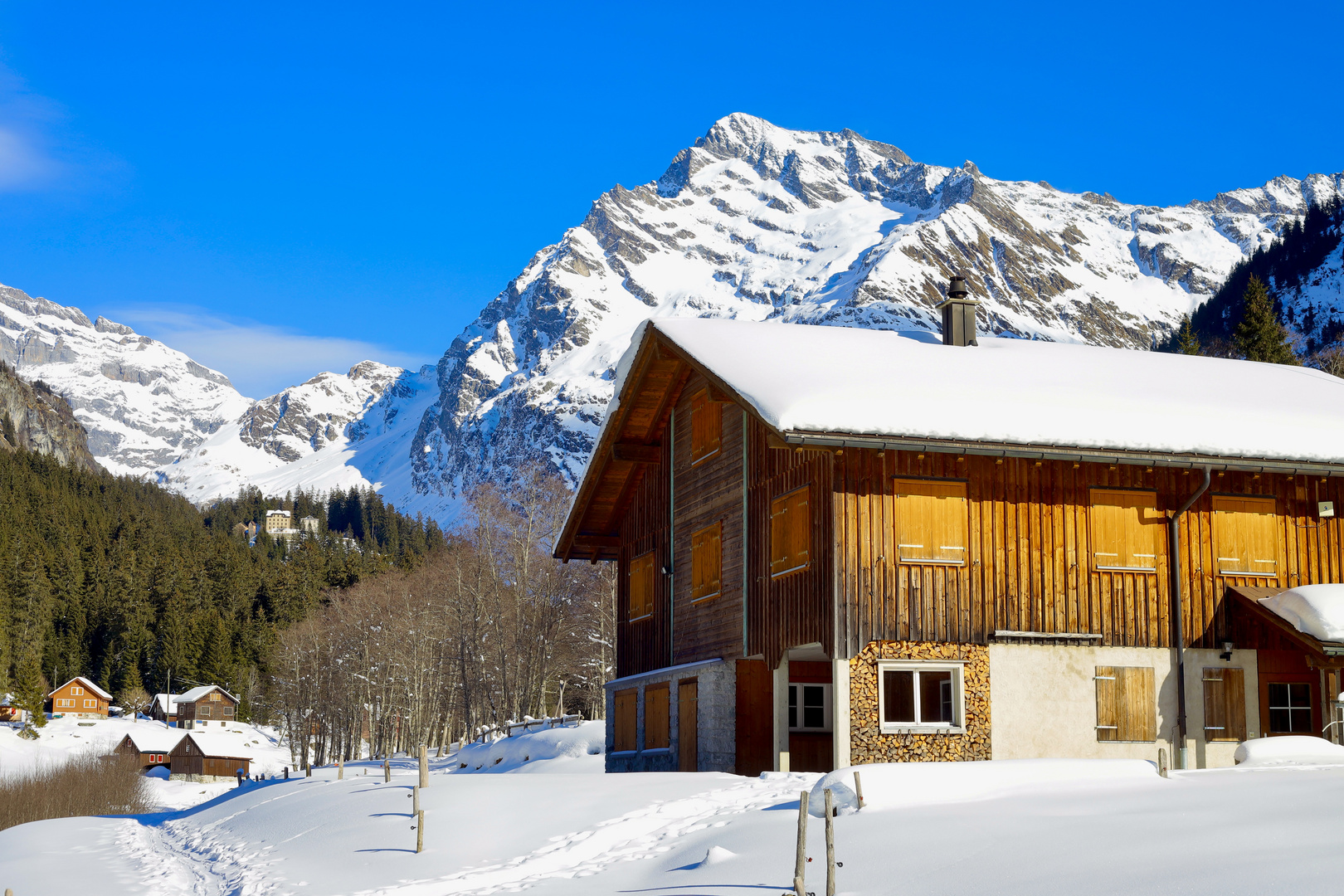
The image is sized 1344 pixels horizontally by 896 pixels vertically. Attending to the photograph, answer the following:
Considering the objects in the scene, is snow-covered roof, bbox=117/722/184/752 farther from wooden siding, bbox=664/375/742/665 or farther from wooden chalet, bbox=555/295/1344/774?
wooden chalet, bbox=555/295/1344/774

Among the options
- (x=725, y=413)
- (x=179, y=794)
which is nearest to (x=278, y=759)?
(x=179, y=794)

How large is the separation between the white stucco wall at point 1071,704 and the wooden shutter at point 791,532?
135 inches

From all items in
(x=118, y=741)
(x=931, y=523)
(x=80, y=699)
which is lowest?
(x=118, y=741)

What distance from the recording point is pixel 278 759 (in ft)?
371

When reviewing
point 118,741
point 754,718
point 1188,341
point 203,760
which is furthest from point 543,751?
point 118,741

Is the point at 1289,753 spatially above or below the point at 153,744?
above

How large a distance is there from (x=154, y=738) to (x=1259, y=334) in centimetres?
9137

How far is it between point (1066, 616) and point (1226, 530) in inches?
140

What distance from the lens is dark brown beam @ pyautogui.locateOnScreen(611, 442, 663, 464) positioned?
2969 centimetres

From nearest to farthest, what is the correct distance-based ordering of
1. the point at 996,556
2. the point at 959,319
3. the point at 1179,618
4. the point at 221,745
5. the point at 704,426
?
the point at 996,556 → the point at 1179,618 → the point at 704,426 → the point at 959,319 → the point at 221,745

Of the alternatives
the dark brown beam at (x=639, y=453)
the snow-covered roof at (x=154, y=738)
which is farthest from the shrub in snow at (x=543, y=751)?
the snow-covered roof at (x=154, y=738)

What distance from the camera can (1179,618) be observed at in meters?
22.8

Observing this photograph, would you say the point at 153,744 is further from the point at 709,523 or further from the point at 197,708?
the point at 709,523

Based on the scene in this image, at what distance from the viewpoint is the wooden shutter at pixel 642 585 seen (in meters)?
30.0
